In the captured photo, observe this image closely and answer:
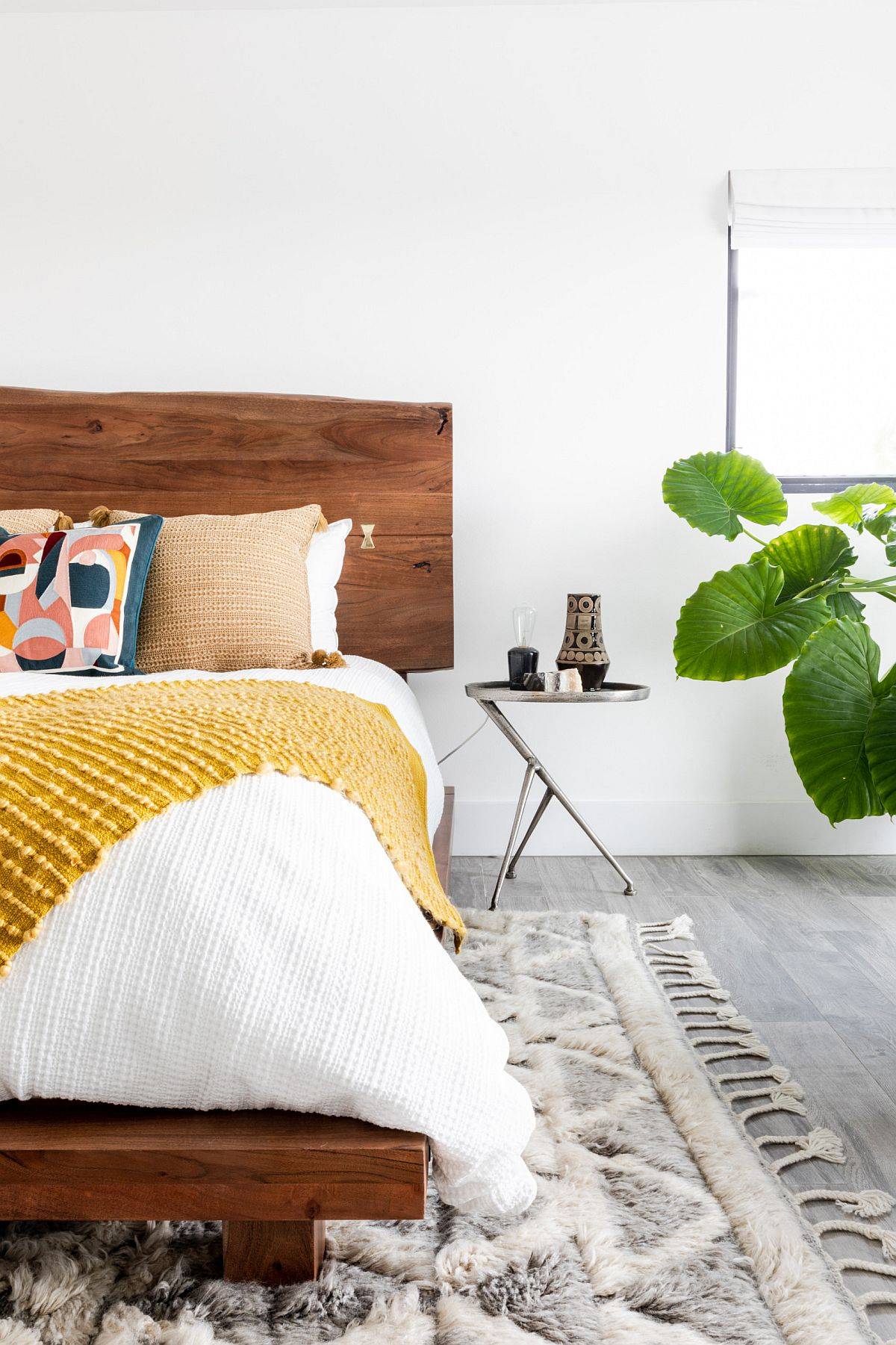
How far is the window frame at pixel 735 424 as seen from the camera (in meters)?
2.97

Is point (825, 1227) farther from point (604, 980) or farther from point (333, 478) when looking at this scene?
point (333, 478)

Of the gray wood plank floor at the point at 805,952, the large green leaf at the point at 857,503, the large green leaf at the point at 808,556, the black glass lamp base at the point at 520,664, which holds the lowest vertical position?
the gray wood plank floor at the point at 805,952

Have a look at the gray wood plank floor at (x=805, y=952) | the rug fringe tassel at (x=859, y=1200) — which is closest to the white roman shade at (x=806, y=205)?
the gray wood plank floor at (x=805, y=952)

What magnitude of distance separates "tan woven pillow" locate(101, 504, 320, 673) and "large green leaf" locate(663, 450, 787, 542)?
39.6 inches

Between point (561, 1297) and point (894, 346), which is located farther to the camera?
point (894, 346)

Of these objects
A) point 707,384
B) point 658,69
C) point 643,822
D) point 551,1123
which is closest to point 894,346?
point 707,384

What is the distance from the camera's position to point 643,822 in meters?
3.01

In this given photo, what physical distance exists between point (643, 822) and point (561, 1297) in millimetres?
2021

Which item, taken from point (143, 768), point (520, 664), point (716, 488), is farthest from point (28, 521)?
point (716, 488)

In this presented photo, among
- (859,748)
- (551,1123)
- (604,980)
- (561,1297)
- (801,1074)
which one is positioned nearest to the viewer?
(561,1297)

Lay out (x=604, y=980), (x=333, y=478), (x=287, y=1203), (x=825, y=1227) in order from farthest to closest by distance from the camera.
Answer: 1. (x=333, y=478)
2. (x=604, y=980)
3. (x=825, y=1227)
4. (x=287, y=1203)

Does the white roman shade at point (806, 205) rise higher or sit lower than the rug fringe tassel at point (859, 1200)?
higher

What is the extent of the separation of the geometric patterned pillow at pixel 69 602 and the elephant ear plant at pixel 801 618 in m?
1.31

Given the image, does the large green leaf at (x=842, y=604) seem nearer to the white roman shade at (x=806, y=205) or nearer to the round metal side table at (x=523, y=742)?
the round metal side table at (x=523, y=742)
